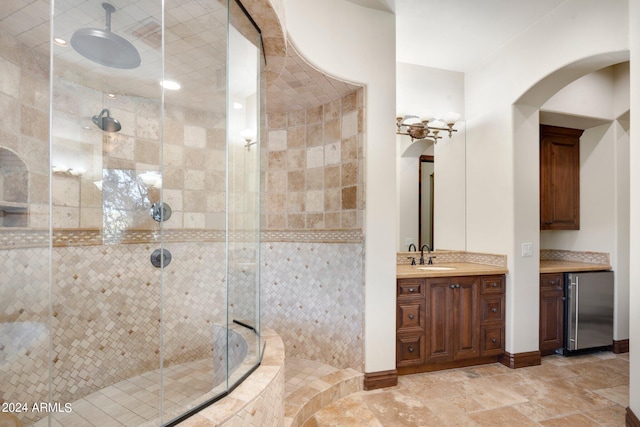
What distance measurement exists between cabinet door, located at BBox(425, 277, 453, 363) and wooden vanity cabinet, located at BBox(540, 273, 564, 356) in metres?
1.03

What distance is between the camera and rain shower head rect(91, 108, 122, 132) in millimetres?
2110

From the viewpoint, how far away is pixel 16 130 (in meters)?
1.58

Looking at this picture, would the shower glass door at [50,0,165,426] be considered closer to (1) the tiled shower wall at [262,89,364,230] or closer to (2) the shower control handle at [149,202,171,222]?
(2) the shower control handle at [149,202,171,222]

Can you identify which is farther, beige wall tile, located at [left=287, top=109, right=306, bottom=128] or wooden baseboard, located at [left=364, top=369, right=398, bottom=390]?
beige wall tile, located at [left=287, top=109, right=306, bottom=128]

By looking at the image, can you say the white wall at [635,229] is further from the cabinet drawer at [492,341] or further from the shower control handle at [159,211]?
the shower control handle at [159,211]

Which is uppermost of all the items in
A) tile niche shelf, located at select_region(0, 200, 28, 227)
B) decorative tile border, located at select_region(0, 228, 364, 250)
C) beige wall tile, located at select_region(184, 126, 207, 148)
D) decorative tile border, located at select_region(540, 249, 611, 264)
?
beige wall tile, located at select_region(184, 126, 207, 148)

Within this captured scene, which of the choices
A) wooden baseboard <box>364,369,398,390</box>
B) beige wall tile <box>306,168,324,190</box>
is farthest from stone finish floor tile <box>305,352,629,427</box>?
beige wall tile <box>306,168,324,190</box>

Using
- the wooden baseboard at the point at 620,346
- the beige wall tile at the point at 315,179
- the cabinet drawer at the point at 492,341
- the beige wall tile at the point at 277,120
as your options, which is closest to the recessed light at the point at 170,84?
the beige wall tile at the point at 277,120

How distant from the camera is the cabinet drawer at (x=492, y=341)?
294cm

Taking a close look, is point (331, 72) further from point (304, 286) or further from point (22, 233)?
point (22, 233)

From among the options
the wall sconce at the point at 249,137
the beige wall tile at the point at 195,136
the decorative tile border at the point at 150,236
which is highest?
the beige wall tile at the point at 195,136

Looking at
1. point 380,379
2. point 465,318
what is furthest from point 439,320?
point 380,379

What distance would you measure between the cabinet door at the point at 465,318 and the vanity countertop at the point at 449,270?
0.23 ft

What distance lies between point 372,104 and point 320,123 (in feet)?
1.76
